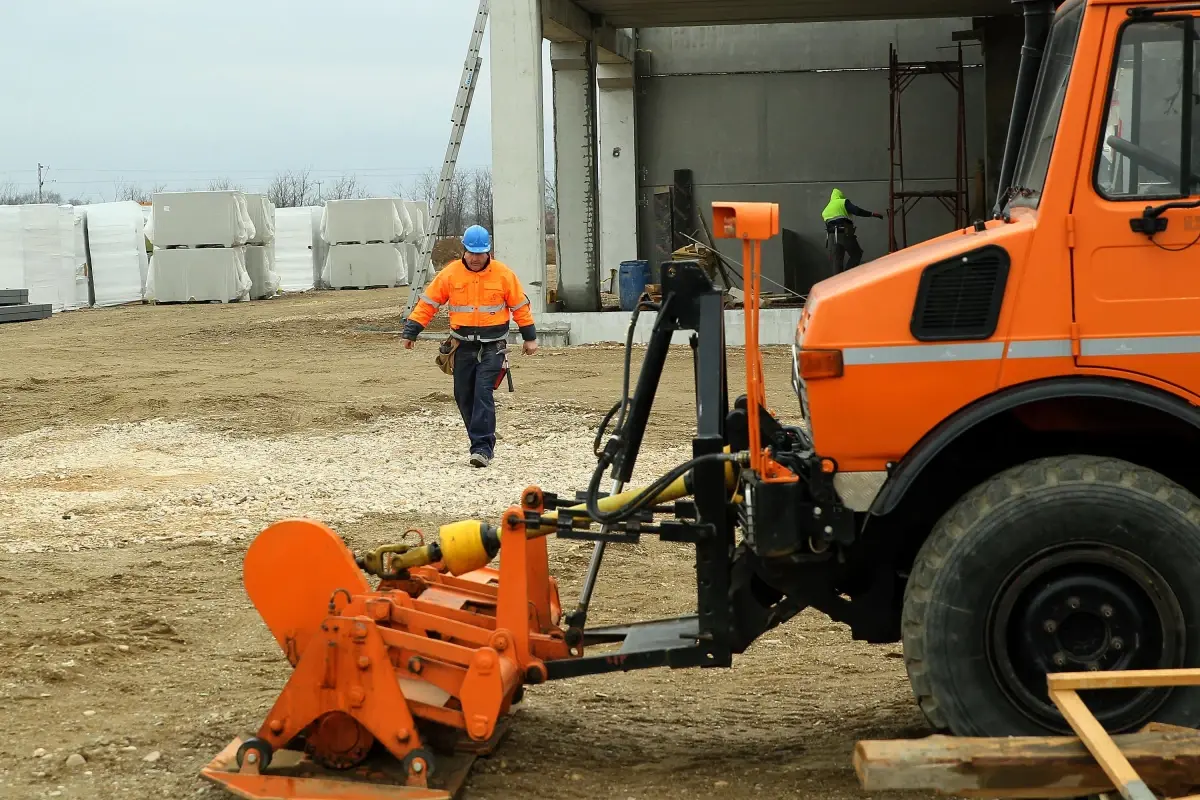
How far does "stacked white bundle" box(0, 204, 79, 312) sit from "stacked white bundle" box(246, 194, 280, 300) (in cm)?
402

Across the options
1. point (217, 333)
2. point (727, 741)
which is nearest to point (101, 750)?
point (727, 741)

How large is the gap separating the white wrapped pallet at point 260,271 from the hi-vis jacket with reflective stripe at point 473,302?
21.7 m

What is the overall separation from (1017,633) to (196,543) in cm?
607

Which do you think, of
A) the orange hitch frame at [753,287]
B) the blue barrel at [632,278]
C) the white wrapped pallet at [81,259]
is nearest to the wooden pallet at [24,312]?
the white wrapped pallet at [81,259]

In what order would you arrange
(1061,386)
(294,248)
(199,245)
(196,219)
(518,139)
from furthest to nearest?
1. (294,248)
2. (199,245)
3. (196,219)
4. (518,139)
5. (1061,386)

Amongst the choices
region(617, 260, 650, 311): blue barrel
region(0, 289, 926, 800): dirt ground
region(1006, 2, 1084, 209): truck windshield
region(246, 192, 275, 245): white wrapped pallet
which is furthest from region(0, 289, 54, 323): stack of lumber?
region(1006, 2, 1084, 209): truck windshield

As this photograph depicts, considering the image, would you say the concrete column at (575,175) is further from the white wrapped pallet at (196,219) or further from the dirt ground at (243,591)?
the white wrapped pallet at (196,219)

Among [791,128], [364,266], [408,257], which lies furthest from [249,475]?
[408,257]

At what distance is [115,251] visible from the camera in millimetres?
30969

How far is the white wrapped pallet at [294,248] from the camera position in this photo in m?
36.2

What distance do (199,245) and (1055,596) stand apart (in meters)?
28.2

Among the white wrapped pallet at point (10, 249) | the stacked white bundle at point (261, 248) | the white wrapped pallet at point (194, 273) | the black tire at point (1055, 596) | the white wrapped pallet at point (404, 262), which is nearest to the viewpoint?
the black tire at point (1055, 596)

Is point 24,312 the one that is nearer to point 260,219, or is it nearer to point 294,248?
point 260,219

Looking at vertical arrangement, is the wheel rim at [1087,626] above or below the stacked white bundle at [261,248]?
below
